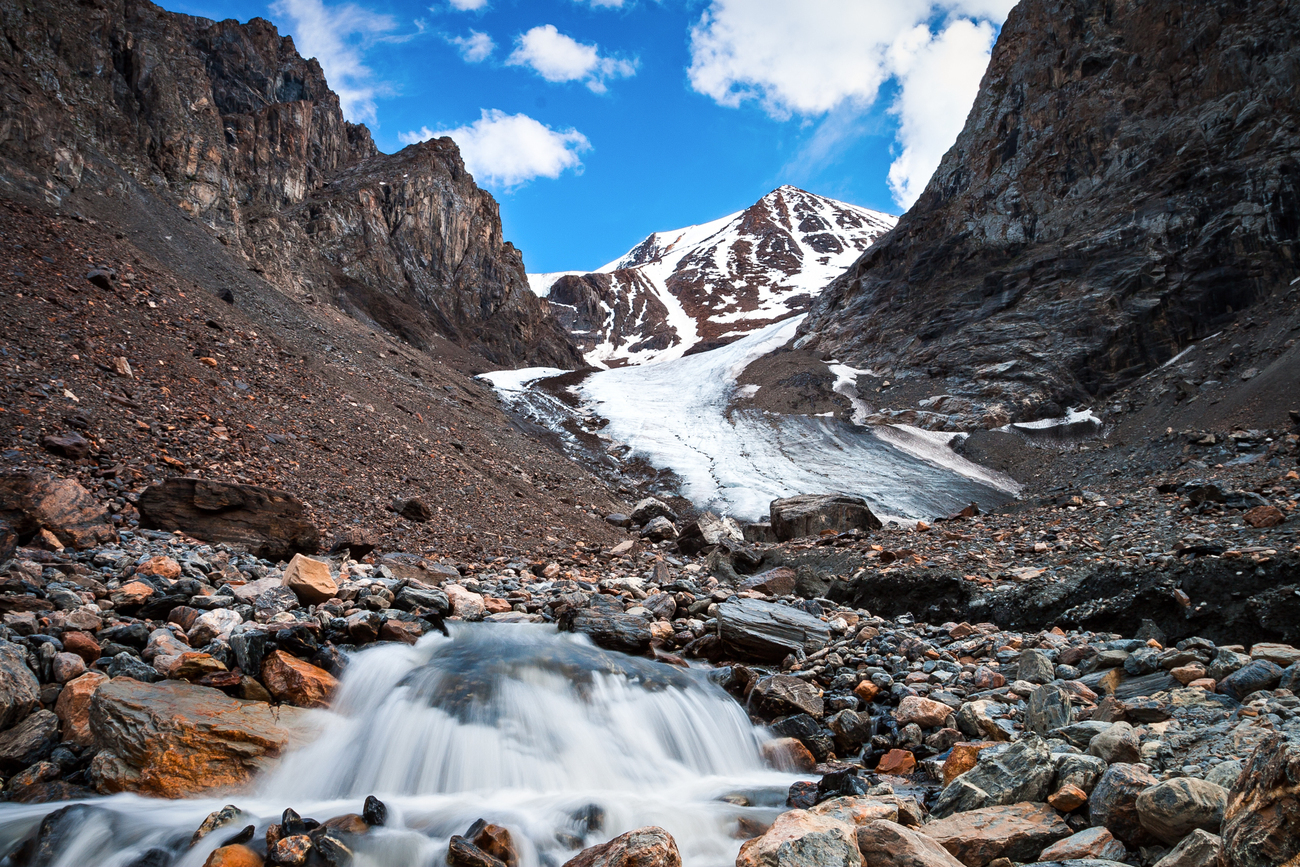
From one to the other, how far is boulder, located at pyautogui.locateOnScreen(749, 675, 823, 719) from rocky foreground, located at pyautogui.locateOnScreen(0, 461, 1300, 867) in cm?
2

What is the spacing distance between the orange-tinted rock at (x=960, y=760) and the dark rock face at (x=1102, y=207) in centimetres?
3453

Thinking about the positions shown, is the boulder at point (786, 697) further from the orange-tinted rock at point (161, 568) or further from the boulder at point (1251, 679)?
the orange-tinted rock at point (161, 568)

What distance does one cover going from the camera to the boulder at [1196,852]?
2312 millimetres

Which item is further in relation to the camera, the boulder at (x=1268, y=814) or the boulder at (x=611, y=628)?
the boulder at (x=611, y=628)

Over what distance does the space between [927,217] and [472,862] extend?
182 feet

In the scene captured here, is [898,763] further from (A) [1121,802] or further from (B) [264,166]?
(B) [264,166]

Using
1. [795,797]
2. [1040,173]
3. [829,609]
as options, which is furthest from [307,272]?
[1040,173]

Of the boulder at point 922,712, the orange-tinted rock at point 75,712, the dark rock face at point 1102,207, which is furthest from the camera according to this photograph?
the dark rock face at point 1102,207

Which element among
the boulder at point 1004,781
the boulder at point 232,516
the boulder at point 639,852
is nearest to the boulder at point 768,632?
the boulder at point 1004,781

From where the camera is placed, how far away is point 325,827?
143 inches

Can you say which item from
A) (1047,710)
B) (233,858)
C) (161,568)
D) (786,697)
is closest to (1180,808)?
(1047,710)

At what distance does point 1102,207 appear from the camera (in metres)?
38.5

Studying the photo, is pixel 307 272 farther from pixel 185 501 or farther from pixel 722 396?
pixel 185 501

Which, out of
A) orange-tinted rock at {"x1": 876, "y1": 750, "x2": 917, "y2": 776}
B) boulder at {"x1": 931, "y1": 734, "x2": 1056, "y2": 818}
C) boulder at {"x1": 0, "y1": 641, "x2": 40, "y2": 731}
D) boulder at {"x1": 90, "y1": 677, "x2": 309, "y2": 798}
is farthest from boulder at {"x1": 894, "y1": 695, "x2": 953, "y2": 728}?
boulder at {"x1": 0, "y1": 641, "x2": 40, "y2": 731}
